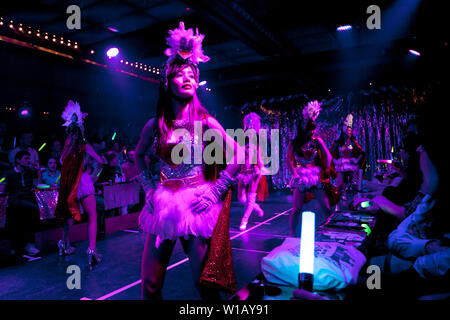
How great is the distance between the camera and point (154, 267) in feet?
6.08

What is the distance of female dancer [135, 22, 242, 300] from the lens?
1.84m

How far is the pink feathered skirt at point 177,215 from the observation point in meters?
1.82

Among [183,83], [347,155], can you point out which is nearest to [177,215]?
[183,83]

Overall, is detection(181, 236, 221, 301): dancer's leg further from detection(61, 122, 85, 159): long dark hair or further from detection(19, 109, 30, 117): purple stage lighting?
detection(19, 109, 30, 117): purple stage lighting

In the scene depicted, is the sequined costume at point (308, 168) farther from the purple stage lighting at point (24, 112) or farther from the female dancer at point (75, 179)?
the purple stage lighting at point (24, 112)

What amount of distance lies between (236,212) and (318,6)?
5.29 metres

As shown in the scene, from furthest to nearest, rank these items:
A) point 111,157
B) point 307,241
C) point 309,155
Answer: point 111,157 → point 309,155 → point 307,241

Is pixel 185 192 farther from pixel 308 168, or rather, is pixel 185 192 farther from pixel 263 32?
pixel 263 32

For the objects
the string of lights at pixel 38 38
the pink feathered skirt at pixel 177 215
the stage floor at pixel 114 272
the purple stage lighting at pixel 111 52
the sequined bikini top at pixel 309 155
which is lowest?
the stage floor at pixel 114 272

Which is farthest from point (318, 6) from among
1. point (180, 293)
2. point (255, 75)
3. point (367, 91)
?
point (367, 91)

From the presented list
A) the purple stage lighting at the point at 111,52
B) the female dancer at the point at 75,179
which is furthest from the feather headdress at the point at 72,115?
the purple stage lighting at the point at 111,52

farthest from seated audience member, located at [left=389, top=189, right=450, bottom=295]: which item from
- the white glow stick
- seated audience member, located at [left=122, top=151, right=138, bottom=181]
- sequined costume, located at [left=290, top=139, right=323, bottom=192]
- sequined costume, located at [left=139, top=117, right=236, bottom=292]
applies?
seated audience member, located at [left=122, top=151, right=138, bottom=181]

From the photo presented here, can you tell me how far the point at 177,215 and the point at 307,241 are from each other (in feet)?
Answer: 3.21

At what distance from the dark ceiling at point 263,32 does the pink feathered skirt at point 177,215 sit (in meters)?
4.35
